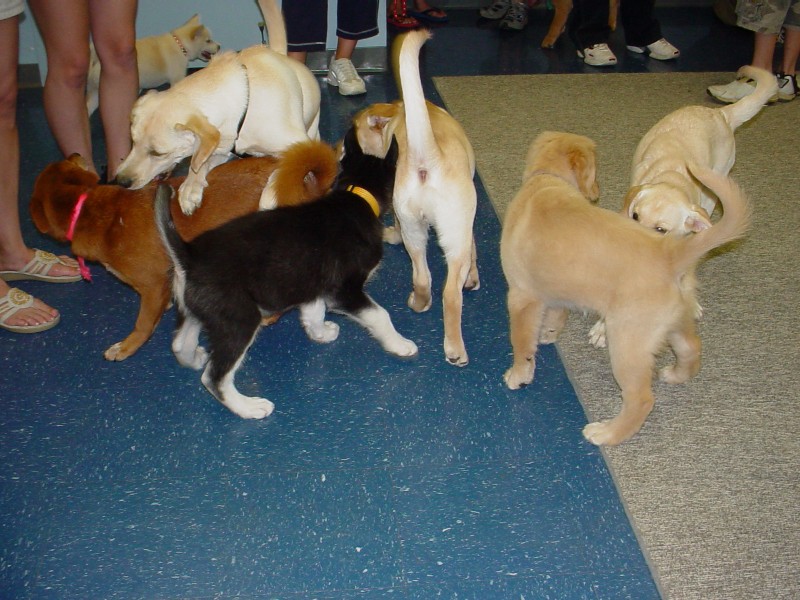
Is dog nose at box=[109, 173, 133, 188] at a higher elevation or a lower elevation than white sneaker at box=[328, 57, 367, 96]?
higher

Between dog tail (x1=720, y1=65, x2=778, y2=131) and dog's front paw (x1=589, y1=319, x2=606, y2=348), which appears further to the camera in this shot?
dog tail (x1=720, y1=65, x2=778, y2=131)

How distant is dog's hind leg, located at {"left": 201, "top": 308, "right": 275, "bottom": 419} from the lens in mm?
2047

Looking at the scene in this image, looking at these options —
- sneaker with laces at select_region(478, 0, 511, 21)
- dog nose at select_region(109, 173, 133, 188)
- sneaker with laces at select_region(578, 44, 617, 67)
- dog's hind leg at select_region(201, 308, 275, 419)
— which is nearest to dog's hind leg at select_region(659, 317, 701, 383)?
dog's hind leg at select_region(201, 308, 275, 419)

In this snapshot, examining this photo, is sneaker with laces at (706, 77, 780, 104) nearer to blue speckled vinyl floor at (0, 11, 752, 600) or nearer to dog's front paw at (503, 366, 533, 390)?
blue speckled vinyl floor at (0, 11, 752, 600)

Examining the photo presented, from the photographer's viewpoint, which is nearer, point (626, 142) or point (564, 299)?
point (564, 299)

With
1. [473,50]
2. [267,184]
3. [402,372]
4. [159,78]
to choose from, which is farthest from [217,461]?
[473,50]

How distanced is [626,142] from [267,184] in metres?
2.35

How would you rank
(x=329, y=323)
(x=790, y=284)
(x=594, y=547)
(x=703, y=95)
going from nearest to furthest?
1. (x=594, y=547)
2. (x=329, y=323)
3. (x=790, y=284)
4. (x=703, y=95)

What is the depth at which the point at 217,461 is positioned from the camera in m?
2.10

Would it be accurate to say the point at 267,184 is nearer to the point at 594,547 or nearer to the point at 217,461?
the point at 217,461

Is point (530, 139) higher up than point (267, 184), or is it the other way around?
point (267, 184)

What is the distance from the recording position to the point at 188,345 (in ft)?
7.70

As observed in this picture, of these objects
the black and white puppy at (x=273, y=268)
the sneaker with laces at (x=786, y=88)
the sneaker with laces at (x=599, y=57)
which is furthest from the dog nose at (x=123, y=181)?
the sneaker with laces at (x=786, y=88)

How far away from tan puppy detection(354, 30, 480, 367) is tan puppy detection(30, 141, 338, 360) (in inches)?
10.9
